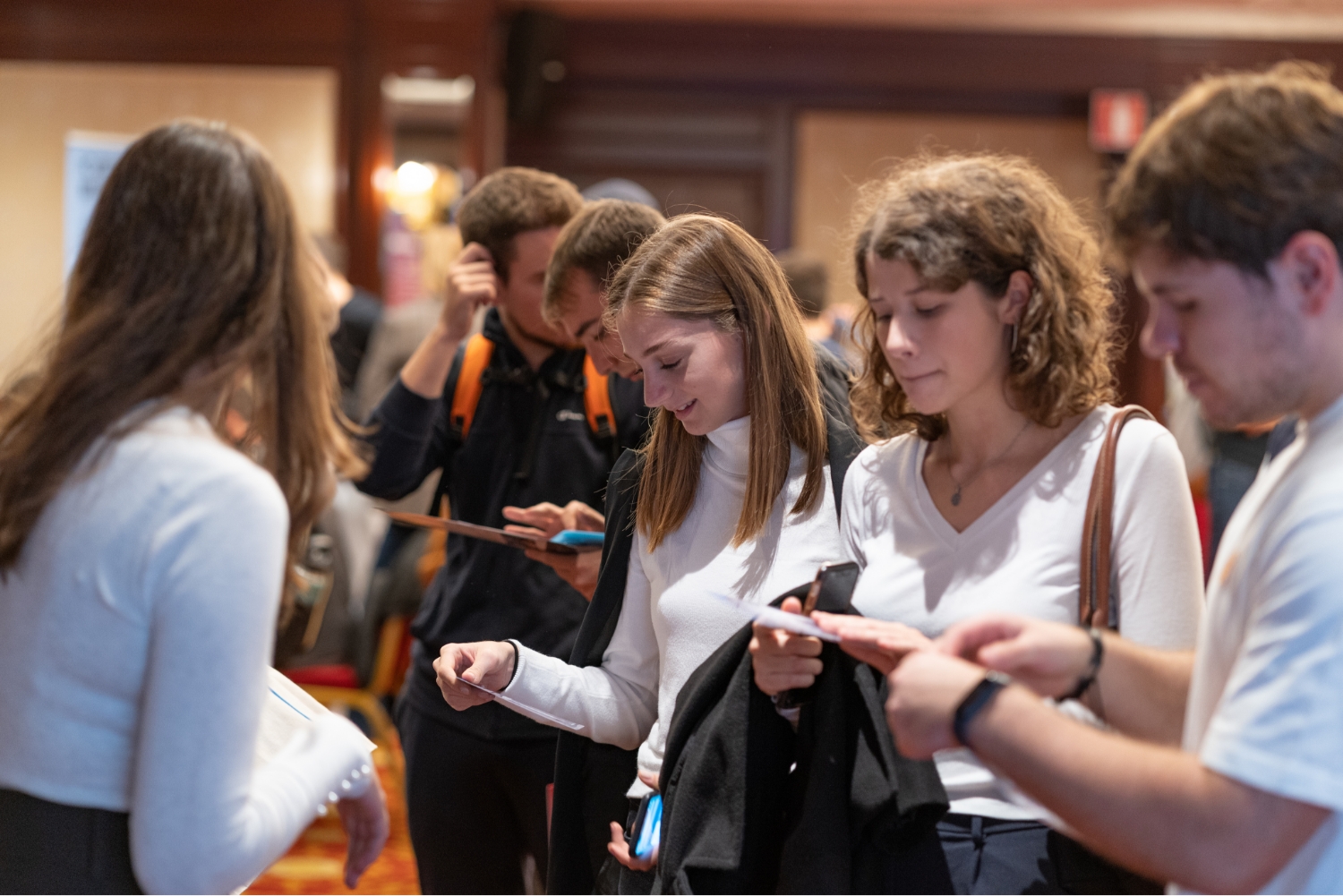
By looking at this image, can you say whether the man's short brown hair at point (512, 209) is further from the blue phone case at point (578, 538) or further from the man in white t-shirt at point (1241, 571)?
the man in white t-shirt at point (1241, 571)

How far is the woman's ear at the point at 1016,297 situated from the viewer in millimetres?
1530

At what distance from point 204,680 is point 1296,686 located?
953 mm

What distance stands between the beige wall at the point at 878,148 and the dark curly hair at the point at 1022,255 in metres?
5.23

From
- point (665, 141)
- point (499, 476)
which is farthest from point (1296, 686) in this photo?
point (665, 141)

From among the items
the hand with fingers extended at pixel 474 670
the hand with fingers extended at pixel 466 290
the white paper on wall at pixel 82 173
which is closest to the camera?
the hand with fingers extended at pixel 474 670

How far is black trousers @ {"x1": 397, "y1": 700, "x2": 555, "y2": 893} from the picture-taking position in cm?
219

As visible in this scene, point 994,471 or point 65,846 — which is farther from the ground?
point 994,471

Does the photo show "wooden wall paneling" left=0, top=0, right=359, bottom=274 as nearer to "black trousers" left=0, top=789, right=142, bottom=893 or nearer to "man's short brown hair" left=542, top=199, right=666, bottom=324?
"man's short brown hair" left=542, top=199, right=666, bottom=324

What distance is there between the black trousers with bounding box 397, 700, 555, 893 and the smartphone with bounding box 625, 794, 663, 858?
53cm

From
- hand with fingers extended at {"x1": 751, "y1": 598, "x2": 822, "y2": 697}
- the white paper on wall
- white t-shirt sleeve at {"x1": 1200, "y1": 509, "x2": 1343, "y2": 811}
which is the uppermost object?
the white paper on wall

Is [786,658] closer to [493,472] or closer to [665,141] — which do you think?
[493,472]

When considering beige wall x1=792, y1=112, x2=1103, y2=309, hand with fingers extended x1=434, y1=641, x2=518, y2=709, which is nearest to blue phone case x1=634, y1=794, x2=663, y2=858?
hand with fingers extended x1=434, y1=641, x2=518, y2=709

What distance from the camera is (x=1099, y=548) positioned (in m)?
1.40

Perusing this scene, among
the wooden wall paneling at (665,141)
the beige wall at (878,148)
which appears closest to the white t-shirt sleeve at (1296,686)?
the beige wall at (878,148)
